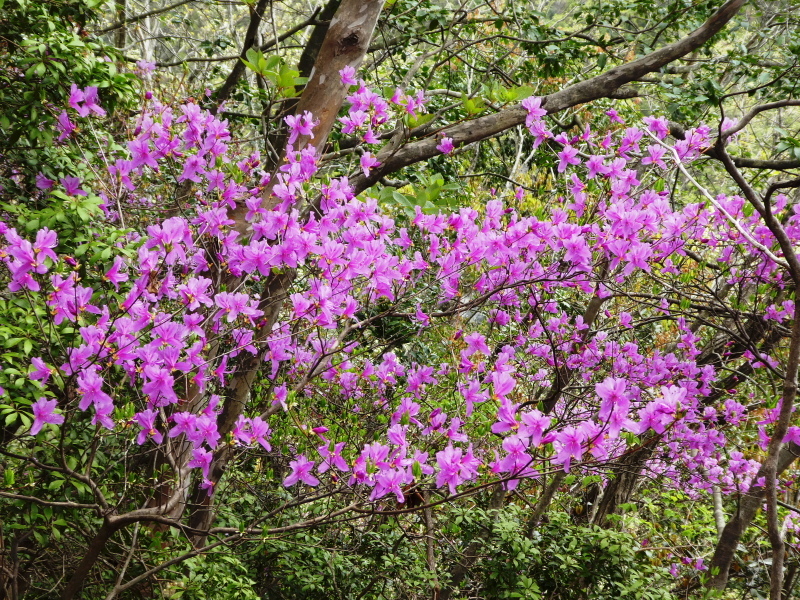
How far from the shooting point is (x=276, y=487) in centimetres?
389

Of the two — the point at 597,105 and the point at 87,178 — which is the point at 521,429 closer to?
the point at 87,178

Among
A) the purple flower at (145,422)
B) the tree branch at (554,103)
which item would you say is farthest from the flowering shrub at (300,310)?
the tree branch at (554,103)

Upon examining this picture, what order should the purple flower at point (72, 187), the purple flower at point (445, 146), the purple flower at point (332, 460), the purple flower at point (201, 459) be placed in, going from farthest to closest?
the purple flower at point (445, 146) → the purple flower at point (72, 187) → the purple flower at point (201, 459) → the purple flower at point (332, 460)

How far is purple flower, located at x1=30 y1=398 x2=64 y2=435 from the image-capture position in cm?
179

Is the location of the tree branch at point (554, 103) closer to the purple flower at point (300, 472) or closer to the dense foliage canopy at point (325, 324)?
the dense foliage canopy at point (325, 324)

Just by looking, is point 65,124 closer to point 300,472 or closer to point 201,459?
point 201,459

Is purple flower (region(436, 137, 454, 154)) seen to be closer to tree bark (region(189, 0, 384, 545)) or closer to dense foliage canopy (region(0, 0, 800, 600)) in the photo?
dense foliage canopy (region(0, 0, 800, 600))

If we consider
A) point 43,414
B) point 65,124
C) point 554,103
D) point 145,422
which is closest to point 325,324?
point 145,422

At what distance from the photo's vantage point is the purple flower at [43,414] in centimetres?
179

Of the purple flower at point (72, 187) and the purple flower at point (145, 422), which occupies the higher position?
the purple flower at point (72, 187)

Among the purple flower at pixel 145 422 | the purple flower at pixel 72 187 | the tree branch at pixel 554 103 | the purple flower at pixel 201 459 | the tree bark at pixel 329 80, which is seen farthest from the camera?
the tree branch at pixel 554 103

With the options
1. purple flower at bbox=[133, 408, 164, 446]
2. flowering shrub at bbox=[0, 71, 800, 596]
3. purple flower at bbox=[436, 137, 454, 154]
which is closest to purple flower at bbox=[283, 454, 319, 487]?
flowering shrub at bbox=[0, 71, 800, 596]

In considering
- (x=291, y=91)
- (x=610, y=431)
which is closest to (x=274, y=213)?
(x=291, y=91)

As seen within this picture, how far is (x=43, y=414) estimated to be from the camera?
5.93 feet
